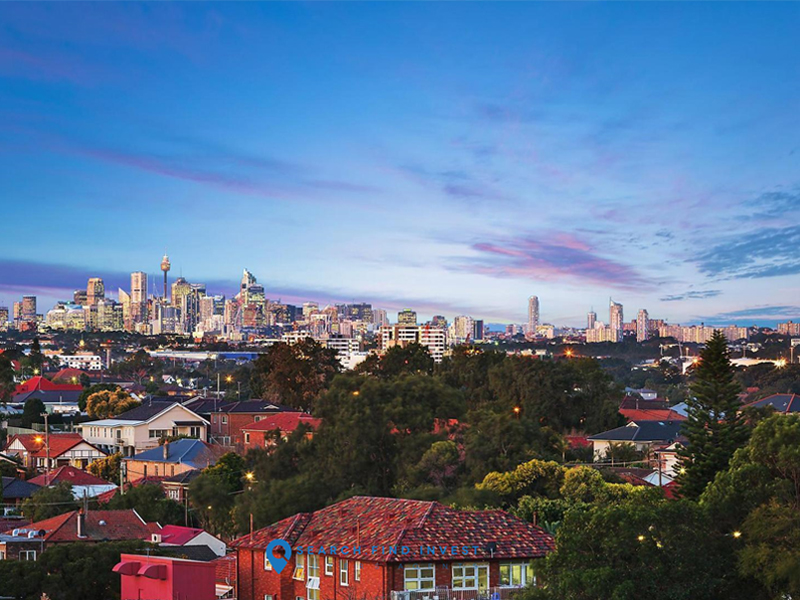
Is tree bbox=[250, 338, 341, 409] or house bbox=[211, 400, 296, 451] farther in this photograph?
tree bbox=[250, 338, 341, 409]

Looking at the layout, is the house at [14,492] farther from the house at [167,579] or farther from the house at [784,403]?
the house at [784,403]

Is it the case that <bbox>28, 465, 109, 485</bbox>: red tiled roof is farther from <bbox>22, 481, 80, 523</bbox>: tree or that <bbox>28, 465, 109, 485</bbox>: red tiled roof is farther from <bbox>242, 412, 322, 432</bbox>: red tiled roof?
<bbox>242, 412, 322, 432</bbox>: red tiled roof

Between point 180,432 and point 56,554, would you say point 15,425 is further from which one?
point 56,554

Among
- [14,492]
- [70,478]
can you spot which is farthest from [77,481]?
[14,492]

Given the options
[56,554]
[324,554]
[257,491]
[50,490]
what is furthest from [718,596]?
[50,490]

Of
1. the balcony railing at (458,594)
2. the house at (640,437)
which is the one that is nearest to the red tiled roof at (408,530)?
the balcony railing at (458,594)

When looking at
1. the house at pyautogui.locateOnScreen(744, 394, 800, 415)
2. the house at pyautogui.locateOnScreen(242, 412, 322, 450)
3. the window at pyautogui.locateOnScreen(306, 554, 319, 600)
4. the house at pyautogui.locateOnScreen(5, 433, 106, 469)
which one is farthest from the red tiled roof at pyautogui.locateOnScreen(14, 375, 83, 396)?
the window at pyautogui.locateOnScreen(306, 554, 319, 600)
